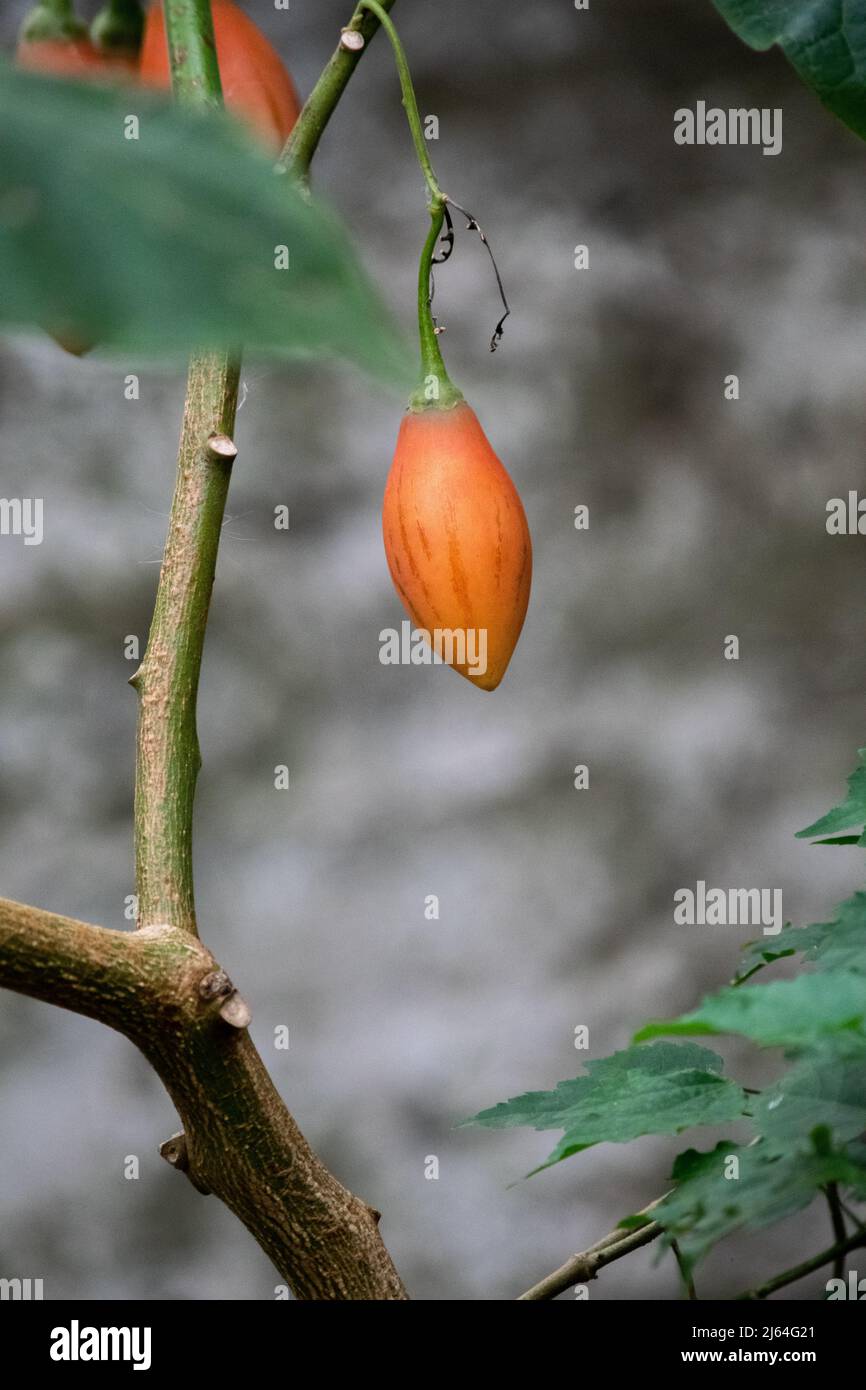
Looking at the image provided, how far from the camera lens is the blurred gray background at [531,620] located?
93cm

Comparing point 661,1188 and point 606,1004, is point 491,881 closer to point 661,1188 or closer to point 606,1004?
point 606,1004

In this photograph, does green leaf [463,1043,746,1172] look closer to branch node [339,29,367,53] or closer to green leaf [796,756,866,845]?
green leaf [796,756,866,845]

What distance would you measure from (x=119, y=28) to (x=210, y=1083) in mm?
297

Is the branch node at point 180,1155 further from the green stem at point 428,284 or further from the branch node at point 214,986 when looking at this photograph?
the green stem at point 428,284

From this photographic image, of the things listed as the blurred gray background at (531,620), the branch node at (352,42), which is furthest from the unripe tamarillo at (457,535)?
the blurred gray background at (531,620)

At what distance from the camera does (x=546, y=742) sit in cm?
95

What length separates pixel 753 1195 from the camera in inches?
8.3

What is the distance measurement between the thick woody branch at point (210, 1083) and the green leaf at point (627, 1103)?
0.05 meters

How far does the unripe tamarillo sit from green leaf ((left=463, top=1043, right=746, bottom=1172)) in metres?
0.11

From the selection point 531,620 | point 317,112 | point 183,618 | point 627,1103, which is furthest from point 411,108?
point 531,620

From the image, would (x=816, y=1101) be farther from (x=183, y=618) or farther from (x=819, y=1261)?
(x=183, y=618)

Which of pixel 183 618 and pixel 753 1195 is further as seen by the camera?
pixel 183 618

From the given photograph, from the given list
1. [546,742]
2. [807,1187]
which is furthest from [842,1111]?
[546,742]

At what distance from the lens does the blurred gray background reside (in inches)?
36.6
